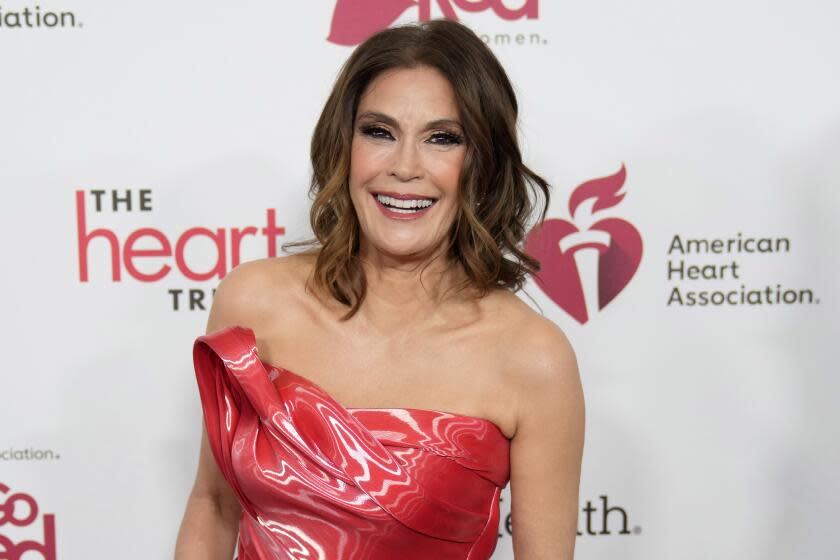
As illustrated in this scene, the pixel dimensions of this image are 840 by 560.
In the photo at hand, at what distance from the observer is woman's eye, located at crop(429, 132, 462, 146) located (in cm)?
125

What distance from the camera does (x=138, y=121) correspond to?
1.77 metres

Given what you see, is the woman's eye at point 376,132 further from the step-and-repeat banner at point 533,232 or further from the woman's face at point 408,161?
the step-and-repeat banner at point 533,232

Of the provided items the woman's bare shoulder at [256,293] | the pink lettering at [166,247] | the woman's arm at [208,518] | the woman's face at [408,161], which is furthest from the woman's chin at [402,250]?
the pink lettering at [166,247]

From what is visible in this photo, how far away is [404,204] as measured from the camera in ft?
4.05

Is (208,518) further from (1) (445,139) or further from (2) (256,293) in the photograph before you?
(1) (445,139)

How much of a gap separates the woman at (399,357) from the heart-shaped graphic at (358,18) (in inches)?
19.4

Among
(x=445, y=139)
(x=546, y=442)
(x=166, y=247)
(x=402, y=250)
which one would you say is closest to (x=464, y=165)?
(x=445, y=139)

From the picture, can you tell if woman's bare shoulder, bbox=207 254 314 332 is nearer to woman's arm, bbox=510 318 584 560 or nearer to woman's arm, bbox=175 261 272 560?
woman's arm, bbox=175 261 272 560

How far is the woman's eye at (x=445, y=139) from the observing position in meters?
1.25

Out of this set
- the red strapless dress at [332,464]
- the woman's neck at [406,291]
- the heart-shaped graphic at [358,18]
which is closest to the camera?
the red strapless dress at [332,464]

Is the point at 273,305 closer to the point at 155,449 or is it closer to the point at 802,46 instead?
the point at 155,449

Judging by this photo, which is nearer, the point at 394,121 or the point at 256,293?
the point at 394,121

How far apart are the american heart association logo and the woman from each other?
20.0 inches

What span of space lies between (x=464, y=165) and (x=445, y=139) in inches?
1.9
